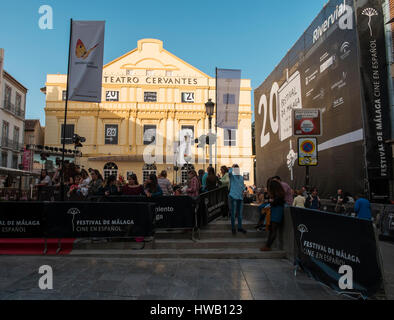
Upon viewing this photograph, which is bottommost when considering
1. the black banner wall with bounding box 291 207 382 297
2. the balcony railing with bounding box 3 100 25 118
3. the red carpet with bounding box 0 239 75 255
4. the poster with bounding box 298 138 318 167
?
the red carpet with bounding box 0 239 75 255

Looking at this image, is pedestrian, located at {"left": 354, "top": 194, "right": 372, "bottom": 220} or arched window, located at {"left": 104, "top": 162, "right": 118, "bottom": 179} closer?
pedestrian, located at {"left": 354, "top": 194, "right": 372, "bottom": 220}

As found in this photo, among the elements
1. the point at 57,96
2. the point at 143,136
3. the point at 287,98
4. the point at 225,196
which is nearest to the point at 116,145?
the point at 143,136

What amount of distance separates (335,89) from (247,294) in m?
10.5

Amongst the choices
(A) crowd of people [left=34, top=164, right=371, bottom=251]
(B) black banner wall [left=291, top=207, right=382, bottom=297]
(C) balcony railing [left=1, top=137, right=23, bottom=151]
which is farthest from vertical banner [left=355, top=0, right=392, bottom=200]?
(C) balcony railing [left=1, top=137, right=23, bottom=151]

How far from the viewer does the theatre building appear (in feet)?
109

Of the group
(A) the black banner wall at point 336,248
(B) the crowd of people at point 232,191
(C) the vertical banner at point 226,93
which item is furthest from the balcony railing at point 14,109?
(A) the black banner wall at point 336,248

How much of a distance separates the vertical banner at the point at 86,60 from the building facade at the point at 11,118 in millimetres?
23145

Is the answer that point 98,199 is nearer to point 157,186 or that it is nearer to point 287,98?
point 157,186

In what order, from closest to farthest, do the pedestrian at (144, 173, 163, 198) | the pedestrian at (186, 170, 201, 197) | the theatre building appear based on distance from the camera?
the pedestrian at (144, 173, 163, 198), the pedestrian at (186, 170, 201, 197), the theatre building

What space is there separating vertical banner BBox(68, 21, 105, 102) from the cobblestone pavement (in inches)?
196

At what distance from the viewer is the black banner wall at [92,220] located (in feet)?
22.5

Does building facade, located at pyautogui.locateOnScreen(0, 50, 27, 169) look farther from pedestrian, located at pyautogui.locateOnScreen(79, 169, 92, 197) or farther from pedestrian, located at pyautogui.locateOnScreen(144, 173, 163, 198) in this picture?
pedestrian, located at pyautogui.locateOnScreen(144, 173, 163, 198)

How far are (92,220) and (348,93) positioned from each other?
32.7ft

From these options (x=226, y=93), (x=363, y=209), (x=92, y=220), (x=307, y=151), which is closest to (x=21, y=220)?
(x=92, y=220)
